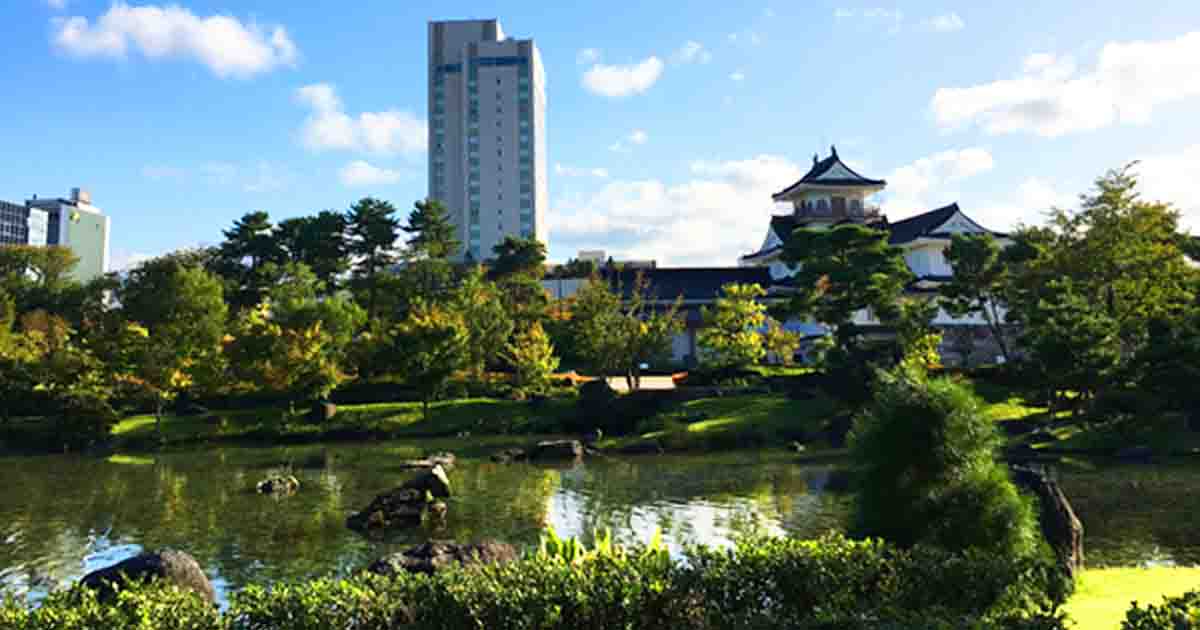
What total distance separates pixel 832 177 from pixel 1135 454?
119ft

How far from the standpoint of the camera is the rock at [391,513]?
1807 cm

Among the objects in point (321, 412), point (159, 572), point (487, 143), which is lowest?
point (159, 572)

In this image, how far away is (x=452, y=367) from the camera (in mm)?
39125

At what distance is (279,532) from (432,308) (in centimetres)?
2821

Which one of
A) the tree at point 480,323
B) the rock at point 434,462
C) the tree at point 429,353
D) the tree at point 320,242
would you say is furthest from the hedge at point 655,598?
the tree at point 320,242

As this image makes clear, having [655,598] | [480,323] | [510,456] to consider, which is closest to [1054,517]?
[655,598]

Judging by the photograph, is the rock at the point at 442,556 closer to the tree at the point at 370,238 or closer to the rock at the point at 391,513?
the rock at the point at 391,513

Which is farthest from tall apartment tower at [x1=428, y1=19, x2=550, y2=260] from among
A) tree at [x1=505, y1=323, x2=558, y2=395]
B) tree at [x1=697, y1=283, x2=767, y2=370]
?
tree at [x1=505, y1=323, x2=558, y2=395]

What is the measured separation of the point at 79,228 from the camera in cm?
11431

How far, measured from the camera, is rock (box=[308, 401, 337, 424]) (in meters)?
38.5

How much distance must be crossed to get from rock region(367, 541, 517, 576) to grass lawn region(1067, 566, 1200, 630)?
7.26 m

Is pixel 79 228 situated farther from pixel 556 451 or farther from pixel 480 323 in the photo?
pixel 556 451

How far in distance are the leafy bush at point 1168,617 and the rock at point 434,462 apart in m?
22.6

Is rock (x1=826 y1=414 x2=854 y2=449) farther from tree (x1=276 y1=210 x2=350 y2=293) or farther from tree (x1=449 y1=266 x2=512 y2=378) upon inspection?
tree (x1=276 y1=210 x2=350 y2=293)
